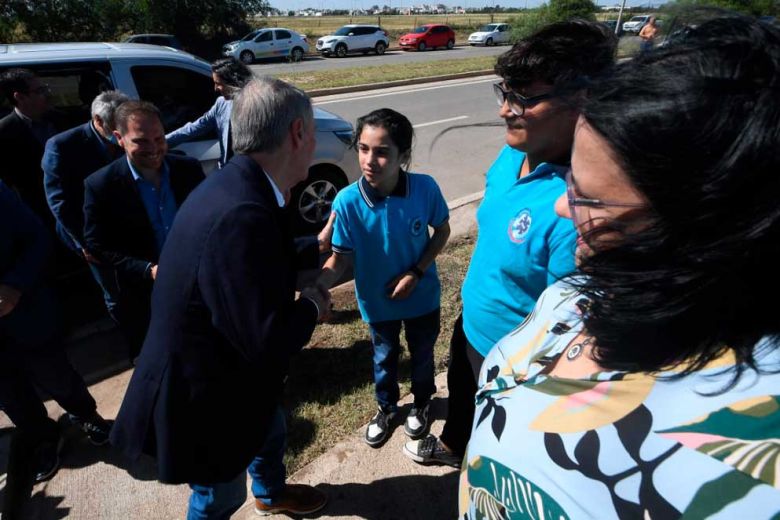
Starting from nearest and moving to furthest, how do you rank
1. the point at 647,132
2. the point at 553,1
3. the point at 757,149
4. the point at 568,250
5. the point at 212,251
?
the point at 757,149, the point at 647,132, the point at 212,251, the point at 568,250, the point at 553,1

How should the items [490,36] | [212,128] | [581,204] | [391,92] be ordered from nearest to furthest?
[581,204] < [212,128] < [391,92] < [490,36]

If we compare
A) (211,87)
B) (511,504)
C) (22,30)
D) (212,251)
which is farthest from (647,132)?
(22,30)

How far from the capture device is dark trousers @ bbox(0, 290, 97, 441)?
225 centimetres

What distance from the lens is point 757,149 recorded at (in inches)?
25.2

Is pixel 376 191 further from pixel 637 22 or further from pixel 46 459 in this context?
pixel 46 459

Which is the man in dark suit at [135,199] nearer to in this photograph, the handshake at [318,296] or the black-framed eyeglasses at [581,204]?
the handshake at [318,296]

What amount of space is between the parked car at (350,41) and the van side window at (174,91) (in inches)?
918

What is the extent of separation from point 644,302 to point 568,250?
2.42 feet

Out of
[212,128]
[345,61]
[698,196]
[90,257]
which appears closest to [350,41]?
[345,61]

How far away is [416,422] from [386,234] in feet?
3.54

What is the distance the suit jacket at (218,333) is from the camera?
1346 millimetres

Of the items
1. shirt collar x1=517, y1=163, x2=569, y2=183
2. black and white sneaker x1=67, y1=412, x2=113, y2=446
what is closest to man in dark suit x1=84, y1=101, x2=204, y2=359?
black and white sneaker x1=67, y1=412, x2=113, y2=446

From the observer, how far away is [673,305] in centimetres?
75

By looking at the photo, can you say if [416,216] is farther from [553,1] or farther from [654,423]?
[553,1]
